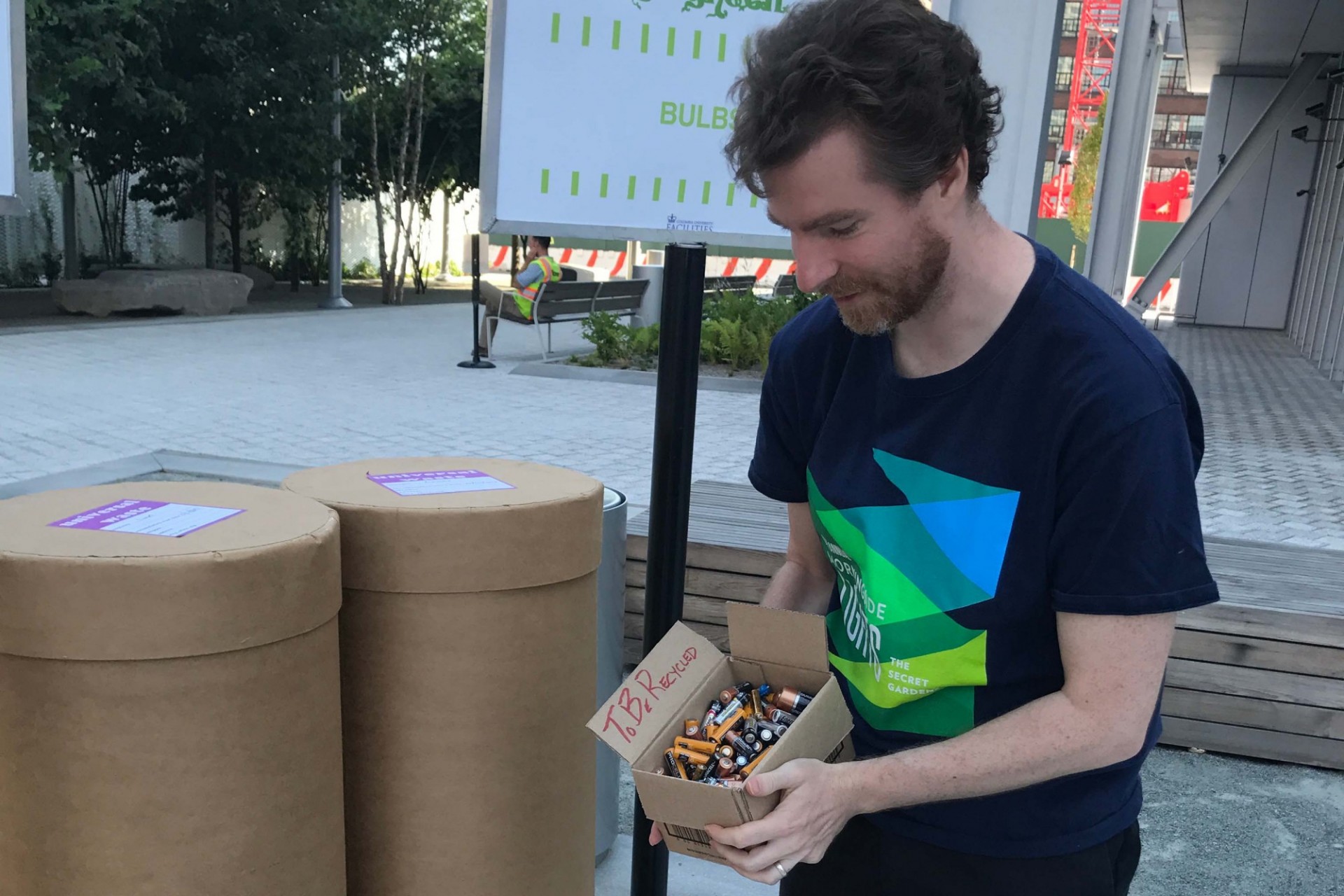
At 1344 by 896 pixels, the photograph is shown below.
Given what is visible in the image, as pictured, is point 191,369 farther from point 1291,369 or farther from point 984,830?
point 1291,369

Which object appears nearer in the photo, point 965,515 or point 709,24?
point 965,515

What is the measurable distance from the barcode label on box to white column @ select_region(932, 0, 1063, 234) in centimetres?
145

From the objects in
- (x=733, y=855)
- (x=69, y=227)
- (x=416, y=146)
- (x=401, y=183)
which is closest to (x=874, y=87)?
(x=733, y=855)

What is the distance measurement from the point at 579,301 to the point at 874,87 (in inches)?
445

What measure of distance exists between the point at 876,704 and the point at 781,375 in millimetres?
501

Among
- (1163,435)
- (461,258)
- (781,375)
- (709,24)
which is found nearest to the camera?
(1163,435)

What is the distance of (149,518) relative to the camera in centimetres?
146

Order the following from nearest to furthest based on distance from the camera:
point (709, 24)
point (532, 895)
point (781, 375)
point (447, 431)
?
1. point (781, 375)
2. point (532, 895)
3. point (709, 24)
4. point (447, 431)

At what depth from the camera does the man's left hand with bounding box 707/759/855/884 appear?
1.29 meters

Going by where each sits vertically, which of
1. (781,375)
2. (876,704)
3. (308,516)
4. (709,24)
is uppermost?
(709,24)

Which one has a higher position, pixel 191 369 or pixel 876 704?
pixel 876 704

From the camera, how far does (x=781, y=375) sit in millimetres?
1715

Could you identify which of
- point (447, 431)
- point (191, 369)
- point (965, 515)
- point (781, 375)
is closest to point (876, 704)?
point (965, 515)

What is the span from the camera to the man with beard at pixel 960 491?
1.26 metres
